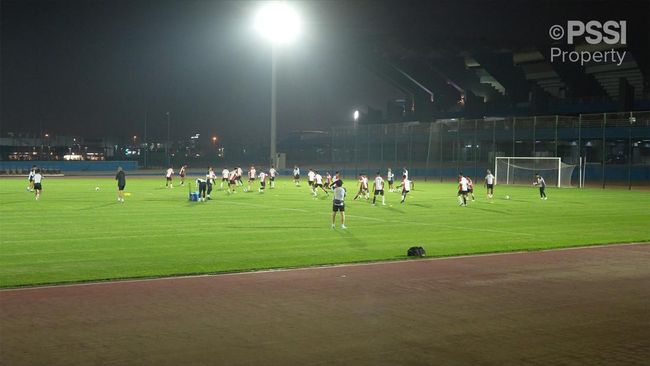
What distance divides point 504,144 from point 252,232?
53.8 metres

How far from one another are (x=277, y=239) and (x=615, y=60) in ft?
242

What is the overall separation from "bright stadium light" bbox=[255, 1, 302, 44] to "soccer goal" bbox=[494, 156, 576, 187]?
2286cm

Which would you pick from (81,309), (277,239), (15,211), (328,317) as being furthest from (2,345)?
(15,211)

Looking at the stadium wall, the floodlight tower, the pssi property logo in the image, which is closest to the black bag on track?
the floodlight tower

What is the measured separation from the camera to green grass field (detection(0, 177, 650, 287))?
597 inches

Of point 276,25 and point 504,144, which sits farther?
point 504,144

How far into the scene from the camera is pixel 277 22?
169 feet

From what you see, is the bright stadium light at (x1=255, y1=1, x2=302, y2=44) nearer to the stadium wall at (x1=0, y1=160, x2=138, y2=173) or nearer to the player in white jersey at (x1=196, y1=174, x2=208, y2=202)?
the player in white jersey at (x1=196, y1=174, x2=208, y2=202)

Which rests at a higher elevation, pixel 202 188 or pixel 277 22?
pixel 277 22

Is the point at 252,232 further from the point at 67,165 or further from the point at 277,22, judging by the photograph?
the point at 67,165

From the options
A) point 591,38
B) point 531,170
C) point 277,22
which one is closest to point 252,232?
point 277,22

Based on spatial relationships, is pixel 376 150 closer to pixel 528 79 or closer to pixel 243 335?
pixel 528 79

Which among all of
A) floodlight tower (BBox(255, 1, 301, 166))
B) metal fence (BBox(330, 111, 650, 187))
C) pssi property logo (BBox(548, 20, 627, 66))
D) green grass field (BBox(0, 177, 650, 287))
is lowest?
green grass field (BBox(0, 177, 650, 287))

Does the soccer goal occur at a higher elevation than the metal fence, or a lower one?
lower
